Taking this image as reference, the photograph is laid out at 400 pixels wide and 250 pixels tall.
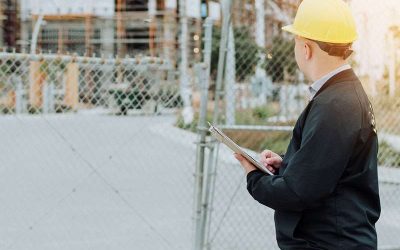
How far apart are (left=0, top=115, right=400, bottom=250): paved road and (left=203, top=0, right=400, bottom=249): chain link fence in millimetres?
34

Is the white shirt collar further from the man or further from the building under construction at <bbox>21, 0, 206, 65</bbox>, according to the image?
the building under construction at <bbox>21, 0, 206, 65</bbox>

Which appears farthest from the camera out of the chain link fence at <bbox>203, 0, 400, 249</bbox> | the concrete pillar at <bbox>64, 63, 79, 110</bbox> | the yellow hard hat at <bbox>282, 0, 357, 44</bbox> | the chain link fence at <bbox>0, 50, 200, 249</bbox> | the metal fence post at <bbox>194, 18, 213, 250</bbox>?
the chain link fence at <bbox>203, 0, 400, 249</bbox>

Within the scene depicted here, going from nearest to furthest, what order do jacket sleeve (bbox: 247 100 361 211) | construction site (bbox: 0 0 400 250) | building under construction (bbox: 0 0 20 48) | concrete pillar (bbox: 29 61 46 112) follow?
jacket sleeve (bbox: 247 100 361 211), construction site (bbox: 0 0 400 250), concrete pillar (bbox: 29 61 46 112), building under construction (bbox: 0 0 20 48)

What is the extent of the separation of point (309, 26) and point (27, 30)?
23315mm

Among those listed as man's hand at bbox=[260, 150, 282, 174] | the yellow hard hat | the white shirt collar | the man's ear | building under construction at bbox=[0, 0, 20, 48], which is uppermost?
the yellow hard hat

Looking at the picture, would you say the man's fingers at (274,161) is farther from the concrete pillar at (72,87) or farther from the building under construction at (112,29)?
the building under construction at (112,29)

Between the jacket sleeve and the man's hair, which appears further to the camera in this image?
the man's hair

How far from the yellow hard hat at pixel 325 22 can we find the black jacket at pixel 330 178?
0.41ft

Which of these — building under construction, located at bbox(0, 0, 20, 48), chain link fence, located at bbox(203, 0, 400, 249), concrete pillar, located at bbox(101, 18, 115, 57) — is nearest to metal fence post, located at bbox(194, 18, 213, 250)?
chain link fence, located at bbox(203, 0, 400, 249)

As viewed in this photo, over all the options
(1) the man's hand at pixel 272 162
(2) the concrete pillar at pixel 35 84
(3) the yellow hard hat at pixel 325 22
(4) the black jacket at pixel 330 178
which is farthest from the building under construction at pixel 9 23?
(4) the black jacket at pixel 330 178

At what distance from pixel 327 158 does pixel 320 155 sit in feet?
0.08

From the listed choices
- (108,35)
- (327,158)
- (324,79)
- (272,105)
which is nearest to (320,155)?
(327,158)

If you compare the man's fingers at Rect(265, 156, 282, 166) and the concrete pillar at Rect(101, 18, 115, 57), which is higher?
the man's fingers at Rect(265, 156, 282, 166)

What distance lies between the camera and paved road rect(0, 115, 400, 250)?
21.3 ft
